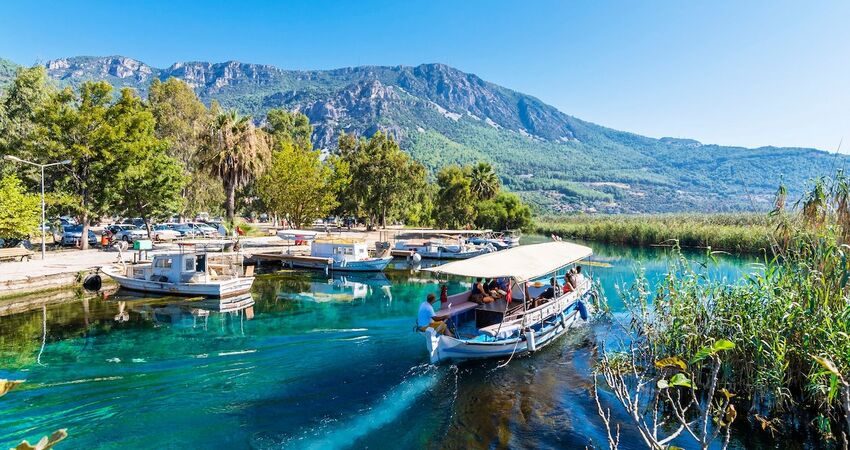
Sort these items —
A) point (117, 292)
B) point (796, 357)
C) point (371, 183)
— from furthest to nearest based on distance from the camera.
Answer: point (371, 183), point (117, 292), point (796, 357)

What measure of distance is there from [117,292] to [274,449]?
21.1 m

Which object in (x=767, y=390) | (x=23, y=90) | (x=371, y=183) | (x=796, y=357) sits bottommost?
(x=767, y=390)

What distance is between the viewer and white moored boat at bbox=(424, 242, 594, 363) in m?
14.5

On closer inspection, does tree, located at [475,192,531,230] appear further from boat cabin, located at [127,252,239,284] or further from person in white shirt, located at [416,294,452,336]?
person in white shirt, located at [416,294,452,336]

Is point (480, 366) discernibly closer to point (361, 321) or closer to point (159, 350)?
point (361, 321)

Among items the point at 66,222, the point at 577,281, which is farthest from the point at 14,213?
the point at 66,222

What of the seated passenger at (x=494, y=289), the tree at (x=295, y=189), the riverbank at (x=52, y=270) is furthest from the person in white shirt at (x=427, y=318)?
the tree at (x=295, y=189)

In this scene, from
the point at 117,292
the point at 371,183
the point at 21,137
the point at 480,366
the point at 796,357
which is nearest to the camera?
the point at 796,357

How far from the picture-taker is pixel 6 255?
28344 mm

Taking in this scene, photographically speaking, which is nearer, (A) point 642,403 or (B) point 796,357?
(B) point 796,357

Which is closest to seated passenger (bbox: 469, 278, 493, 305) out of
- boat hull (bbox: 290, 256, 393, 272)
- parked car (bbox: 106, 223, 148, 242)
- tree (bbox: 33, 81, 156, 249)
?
boat hull (bbox: 290, 256, 393, 272)

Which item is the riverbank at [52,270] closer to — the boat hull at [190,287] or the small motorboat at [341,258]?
the boat hull at [190,287]

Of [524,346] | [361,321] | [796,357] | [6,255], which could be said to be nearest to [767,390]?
[796,357]

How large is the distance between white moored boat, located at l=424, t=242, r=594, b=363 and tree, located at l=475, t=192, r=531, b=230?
171ft
